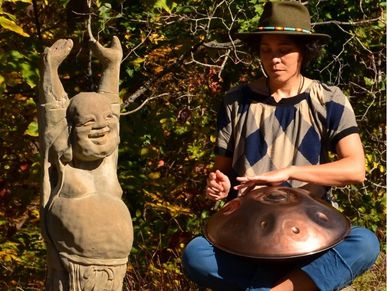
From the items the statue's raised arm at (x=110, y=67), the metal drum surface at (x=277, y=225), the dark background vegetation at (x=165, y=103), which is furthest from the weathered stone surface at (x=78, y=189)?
the dark background vegetation at (x=165, y=103)

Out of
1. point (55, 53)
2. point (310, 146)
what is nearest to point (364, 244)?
point (310, 146)

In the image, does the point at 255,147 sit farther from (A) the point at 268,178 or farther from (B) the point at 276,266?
(B) the point at 276,266

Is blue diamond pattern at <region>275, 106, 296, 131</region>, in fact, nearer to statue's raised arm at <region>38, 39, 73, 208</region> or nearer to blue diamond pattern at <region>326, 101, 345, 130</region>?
blue diamond pattern at <region>326, 101, 345, 130</region>

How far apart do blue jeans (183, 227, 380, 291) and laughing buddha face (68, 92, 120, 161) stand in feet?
1.89

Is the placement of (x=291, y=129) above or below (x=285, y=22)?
below

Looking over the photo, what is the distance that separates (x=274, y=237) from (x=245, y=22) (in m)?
2.25

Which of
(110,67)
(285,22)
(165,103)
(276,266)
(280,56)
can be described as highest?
(285,22)

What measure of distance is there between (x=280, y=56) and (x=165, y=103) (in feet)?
8.17

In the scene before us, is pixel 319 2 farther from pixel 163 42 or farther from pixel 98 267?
pixel 98 267

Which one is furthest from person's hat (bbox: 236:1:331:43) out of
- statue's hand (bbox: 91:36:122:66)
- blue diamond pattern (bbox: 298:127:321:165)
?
statue's hand (bbox: 91:36:122:66)

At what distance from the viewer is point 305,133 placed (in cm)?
319

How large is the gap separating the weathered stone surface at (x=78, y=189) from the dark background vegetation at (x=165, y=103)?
1.30 m

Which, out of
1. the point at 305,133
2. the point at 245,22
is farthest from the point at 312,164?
the point at 245,22

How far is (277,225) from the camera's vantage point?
2883mm
